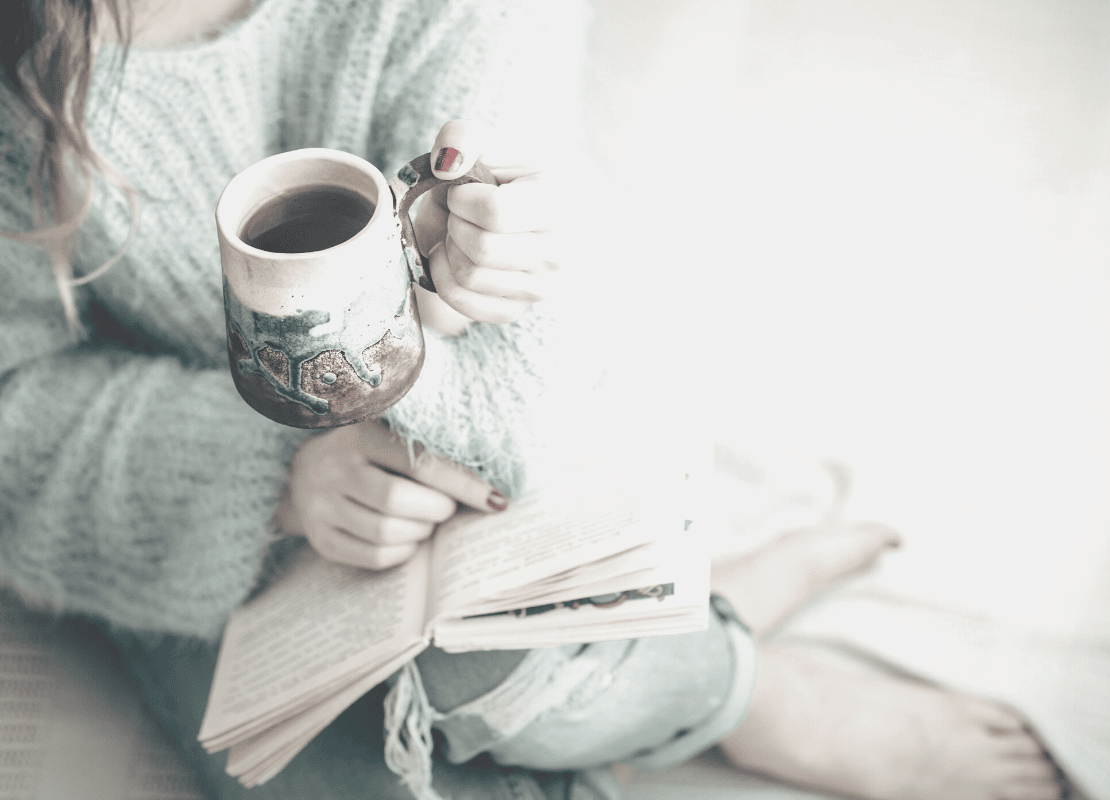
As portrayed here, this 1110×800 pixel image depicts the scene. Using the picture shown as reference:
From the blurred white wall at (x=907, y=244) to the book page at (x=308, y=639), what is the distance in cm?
49

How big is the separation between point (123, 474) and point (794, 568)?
30.2 inches

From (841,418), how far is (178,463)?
0.84m

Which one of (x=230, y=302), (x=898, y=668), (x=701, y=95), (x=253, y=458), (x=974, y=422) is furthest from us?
(x=701, y=95)

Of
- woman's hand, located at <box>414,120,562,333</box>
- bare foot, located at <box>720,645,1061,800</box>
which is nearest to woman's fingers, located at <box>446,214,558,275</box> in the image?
woman's hand, located at <box>414,120,562,333</box>

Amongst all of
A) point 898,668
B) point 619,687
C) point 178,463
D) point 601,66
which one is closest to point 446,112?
point 178,463

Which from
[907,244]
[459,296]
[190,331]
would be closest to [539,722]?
[459,296]

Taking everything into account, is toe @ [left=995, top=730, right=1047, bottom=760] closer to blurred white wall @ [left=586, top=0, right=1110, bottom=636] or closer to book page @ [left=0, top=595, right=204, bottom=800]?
blurred white wall @ [left=586, top=0, right=1110, bottom=636]

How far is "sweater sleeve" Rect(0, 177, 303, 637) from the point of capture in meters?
0.66

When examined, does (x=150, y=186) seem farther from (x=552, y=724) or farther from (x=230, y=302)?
(x=552, y=724)

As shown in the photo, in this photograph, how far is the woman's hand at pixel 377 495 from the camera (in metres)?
0.61

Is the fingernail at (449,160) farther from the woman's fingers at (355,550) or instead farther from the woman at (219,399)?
the woman's fingers at (355,550)

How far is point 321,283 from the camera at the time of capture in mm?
377

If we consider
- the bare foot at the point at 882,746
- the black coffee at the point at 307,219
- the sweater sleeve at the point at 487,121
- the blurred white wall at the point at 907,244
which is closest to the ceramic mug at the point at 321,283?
the black coffee at the point at 307,219

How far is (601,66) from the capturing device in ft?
4.01
